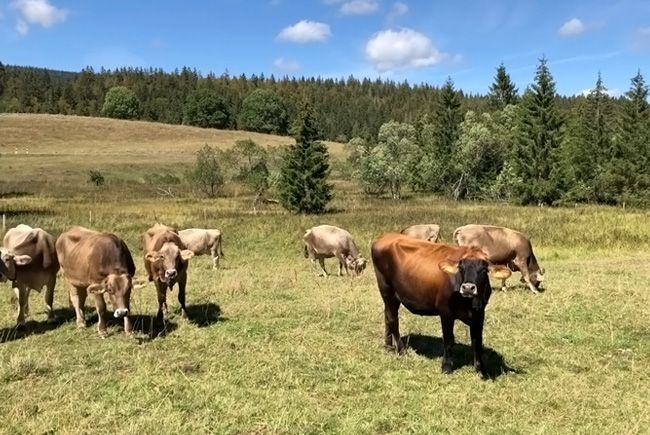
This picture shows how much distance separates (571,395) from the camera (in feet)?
25.1

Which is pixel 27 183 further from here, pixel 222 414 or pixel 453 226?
pixel 222 414

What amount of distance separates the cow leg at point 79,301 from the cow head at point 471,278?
7.34 metres

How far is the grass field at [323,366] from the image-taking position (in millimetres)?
6938

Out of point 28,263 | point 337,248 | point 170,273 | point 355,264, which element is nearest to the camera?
point 170,273

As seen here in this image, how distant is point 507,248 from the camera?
15.9 m

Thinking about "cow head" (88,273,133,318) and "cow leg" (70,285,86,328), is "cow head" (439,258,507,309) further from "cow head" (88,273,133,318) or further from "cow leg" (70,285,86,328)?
"cow leg" (70,285,86,328)

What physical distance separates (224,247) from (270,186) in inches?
1276

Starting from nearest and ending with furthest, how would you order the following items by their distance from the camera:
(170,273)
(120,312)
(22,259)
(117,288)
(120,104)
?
1. (120,312)
2. (117,288)
3. (170,273)
4. (22,259)
5. (120,104)

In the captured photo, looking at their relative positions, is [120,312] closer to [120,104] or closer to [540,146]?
[540,146]

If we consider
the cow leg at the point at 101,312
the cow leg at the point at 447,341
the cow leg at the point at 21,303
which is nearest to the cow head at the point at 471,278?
the cow leg at the point at 447,341

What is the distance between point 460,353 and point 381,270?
185 cm

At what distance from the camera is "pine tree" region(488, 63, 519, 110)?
256ft

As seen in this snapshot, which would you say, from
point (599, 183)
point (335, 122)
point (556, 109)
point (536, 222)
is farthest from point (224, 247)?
point (335, 122)

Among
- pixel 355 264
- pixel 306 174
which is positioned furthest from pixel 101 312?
pixel 306 174
